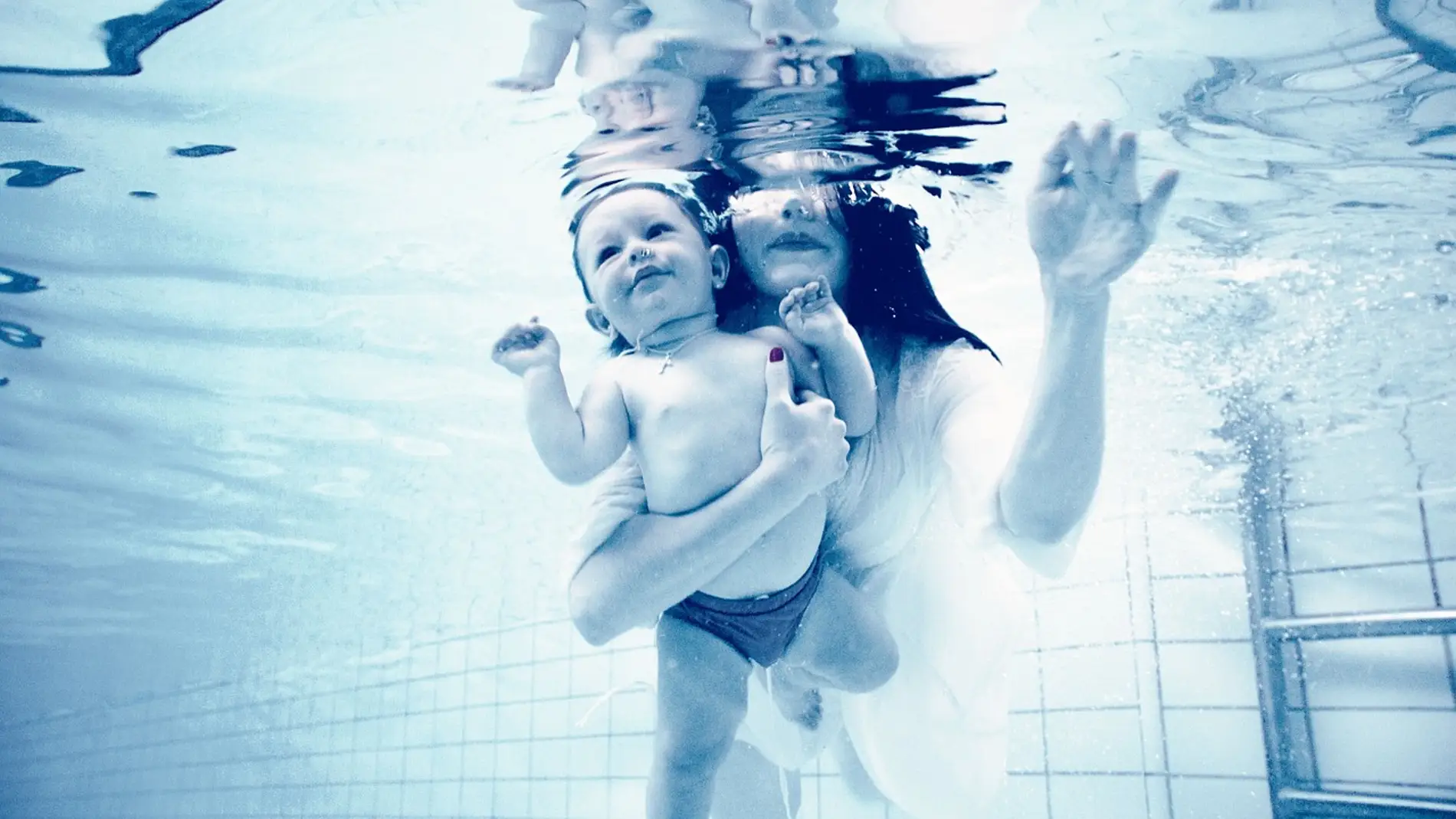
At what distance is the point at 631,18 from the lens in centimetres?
361

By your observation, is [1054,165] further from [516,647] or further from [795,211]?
[516,647]

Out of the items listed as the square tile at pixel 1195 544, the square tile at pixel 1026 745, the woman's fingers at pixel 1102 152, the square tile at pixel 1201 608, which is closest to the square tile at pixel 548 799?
the square tile at pixel 1026 745

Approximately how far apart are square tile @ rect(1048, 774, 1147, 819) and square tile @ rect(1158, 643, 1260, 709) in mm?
804

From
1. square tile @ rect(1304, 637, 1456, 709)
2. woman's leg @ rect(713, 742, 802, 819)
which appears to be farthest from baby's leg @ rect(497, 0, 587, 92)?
square tile @ rect(1304, 637, 1456, 709)

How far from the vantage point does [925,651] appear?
13.4 ft

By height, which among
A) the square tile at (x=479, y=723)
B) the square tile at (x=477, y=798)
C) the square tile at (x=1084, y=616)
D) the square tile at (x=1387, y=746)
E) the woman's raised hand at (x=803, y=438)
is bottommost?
the square tile at (x=477, y=798)

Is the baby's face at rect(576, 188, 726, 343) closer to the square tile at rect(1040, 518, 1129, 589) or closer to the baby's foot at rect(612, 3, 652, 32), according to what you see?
the baby's foot at rect(612, 3, 652, 32)

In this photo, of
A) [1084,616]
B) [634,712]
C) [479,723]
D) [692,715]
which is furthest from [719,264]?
[479,723]

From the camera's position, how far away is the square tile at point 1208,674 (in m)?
7.26

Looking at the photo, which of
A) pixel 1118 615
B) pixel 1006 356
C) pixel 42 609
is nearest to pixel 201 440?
pixel 1006 356

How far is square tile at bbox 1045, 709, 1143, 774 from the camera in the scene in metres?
7.49

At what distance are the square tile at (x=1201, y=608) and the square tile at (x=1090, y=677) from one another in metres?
0.43

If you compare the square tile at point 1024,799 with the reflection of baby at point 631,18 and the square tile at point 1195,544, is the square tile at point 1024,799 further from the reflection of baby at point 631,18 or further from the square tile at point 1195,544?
the reflection of baby at point 631,18

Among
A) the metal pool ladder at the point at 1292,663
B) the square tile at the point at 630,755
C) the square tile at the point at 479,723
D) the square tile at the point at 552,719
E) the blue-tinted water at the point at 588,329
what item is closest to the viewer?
the blue-tinted water at the point at 588,329
